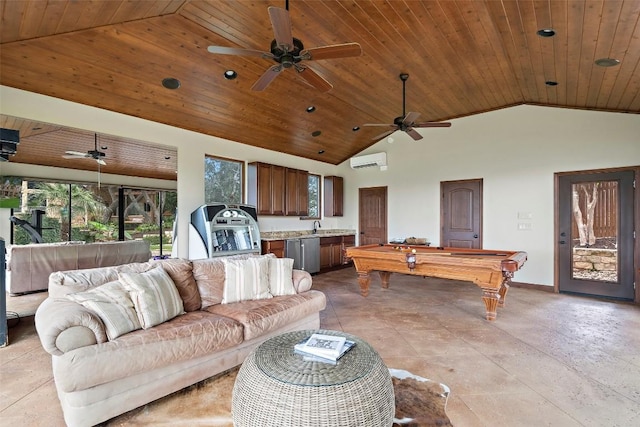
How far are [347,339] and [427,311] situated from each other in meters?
2.55

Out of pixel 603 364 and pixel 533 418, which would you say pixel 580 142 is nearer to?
pixel 603 364

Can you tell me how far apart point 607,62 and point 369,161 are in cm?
446

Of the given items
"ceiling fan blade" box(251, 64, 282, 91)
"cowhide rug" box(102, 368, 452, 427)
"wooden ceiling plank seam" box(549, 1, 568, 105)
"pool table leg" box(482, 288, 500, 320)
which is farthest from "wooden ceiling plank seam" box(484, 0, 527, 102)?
"cowhide rug" box(102, 368, 452, 427)

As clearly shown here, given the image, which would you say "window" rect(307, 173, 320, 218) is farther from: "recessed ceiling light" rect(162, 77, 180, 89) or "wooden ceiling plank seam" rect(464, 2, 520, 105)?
"wooden ceiling plank seam" rect(464, 2, 520, 105)

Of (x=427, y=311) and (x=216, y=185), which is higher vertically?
(x=216, y=185)

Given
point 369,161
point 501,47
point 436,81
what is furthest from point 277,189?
point 501,47

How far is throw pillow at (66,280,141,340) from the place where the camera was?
213 centimetres

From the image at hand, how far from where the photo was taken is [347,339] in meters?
2.03

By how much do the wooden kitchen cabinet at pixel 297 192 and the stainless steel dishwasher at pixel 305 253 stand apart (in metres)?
0.71

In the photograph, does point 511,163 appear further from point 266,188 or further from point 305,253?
point 266,188

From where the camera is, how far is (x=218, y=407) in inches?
83.0

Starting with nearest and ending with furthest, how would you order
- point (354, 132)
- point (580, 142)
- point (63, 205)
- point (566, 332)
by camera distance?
→ point (566, 332), point (580, 142), point (354, 132), point (63, 205)

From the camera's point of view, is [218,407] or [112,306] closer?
[218,407]

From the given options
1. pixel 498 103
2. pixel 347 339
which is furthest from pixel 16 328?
pixel 498 103
